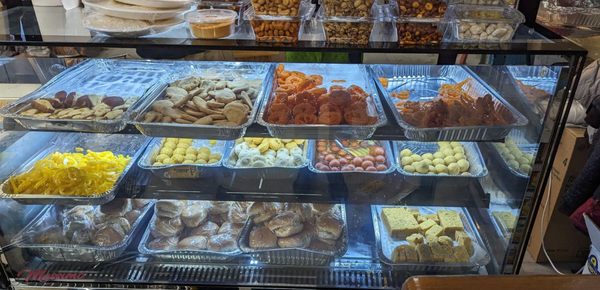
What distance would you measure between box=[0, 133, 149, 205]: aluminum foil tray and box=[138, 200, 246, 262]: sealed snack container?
296 mm

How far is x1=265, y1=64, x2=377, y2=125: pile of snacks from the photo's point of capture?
1.55m

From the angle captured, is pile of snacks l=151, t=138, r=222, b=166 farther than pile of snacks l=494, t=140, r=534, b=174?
Yes

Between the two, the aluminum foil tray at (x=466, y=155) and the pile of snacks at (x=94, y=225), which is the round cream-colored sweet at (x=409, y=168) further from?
the pile of snacks at (x=94, y=225)

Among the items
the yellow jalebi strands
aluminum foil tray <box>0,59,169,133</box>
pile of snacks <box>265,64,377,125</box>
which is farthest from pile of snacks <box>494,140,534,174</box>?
the yellow jalebi strands

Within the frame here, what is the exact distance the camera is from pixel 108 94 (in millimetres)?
1748

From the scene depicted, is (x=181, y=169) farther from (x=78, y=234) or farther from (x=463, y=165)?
(x=463, y=165)

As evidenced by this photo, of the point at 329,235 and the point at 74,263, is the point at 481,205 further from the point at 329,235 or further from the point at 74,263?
the point at 74,263

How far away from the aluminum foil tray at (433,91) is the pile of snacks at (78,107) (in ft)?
3.39

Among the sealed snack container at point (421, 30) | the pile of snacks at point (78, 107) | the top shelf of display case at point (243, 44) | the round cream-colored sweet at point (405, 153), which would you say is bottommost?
the round cream-colored sweet at point (405, 153)

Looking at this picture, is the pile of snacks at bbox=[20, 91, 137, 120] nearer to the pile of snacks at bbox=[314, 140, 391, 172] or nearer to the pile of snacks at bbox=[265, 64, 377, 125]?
the pile of snacks at bbox=[265, 64, 377, 125]

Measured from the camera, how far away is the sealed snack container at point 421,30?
133cm

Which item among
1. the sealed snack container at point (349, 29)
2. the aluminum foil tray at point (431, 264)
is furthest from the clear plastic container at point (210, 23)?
the aluminum foil tray at point (431, 264)

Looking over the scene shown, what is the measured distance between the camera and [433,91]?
1822mm

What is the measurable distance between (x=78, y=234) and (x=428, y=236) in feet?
5.00
